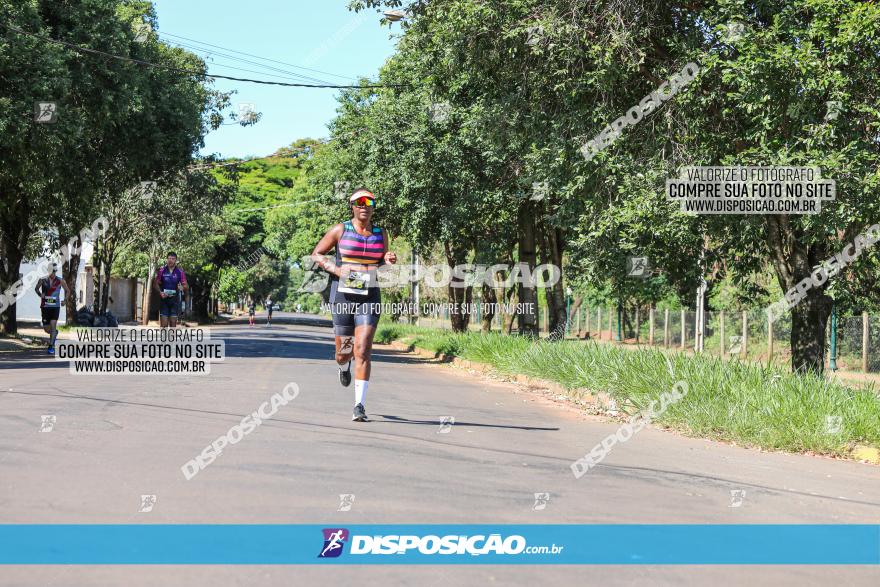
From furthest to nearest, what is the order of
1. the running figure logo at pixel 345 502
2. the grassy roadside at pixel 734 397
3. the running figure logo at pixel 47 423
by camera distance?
1. the grassy roadside at pixel 734 397
2. the running figure logo at pixel 47 423
3. the running figure logo at pixel 345 502

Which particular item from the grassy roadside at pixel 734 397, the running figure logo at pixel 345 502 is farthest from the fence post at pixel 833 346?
the running figure logo at pixel 345 502

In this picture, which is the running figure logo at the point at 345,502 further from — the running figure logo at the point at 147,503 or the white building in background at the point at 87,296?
the white building in background at the point at 87,296

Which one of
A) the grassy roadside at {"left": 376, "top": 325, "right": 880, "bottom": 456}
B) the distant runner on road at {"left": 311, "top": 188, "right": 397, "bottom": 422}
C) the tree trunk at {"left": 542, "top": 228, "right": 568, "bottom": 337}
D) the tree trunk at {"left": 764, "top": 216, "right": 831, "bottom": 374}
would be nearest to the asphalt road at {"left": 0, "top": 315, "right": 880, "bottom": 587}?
the grassy roadside at {"left": 376, "top": 325, "right": 880, "bottom": 456}

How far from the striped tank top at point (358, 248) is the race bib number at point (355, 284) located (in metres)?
0.19

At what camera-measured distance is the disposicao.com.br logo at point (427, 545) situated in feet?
16.1

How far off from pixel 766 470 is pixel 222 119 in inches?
1399

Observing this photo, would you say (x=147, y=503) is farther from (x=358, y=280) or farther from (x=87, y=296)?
(x=87, y=296)

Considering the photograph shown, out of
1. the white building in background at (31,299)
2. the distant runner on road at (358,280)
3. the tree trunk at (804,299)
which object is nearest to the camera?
the distant runner on road at (358,280)

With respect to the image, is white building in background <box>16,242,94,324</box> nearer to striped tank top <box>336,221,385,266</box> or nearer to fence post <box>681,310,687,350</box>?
fence post <box>681,310,687,350</box>

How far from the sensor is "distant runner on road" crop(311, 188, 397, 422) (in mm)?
9797

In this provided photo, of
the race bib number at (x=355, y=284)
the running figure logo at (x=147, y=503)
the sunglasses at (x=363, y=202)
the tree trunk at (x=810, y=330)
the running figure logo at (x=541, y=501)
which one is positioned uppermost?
the sunglasses at (x=363, y=202)

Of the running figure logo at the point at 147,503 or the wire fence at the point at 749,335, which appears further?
the wire fence at the point at 749,335

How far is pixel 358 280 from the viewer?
9.81m

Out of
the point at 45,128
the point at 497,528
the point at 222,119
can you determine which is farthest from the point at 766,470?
the point at 222,119
